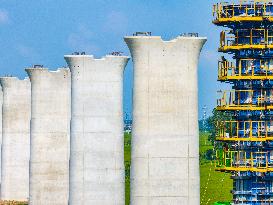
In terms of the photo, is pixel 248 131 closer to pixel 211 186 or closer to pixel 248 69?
pixel 248 69

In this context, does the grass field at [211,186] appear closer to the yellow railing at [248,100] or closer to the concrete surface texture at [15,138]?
the concrete surface texture at [15,138]

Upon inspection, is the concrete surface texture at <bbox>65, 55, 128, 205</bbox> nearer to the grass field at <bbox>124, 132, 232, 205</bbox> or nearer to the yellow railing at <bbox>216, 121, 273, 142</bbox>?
the yellow railing at <bbox>216, 121, 273, 142</bbox>

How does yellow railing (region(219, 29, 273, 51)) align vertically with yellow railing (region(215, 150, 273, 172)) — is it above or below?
above

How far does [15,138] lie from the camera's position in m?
124

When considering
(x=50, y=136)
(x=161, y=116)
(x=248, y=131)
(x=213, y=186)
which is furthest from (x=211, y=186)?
(x=248, y=131)

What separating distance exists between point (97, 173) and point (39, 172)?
19696 mm

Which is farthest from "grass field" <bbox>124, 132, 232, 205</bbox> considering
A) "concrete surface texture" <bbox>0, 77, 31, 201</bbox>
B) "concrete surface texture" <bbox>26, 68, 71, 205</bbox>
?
"concrete surface texture" <bbox>26, 68, 71, 205</bbox>

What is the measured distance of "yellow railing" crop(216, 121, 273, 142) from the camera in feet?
236

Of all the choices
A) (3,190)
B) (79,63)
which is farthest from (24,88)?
(79,63)

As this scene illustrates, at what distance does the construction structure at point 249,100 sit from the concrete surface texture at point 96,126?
15.6 meters

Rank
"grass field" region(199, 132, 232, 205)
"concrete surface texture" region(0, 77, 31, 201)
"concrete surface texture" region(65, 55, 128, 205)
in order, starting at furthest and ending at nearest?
1. "grass field" region(199, 132, 232, 205)
2. "concrete surface texture" region(0, 77, 31, 201)
3. "concrete surface texture" region(65, 55, 128, 205)

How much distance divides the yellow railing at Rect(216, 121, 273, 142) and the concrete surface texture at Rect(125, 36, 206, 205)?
9.69 feet

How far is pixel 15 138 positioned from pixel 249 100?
55081 millimetres

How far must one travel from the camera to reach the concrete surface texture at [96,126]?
8700 cm
